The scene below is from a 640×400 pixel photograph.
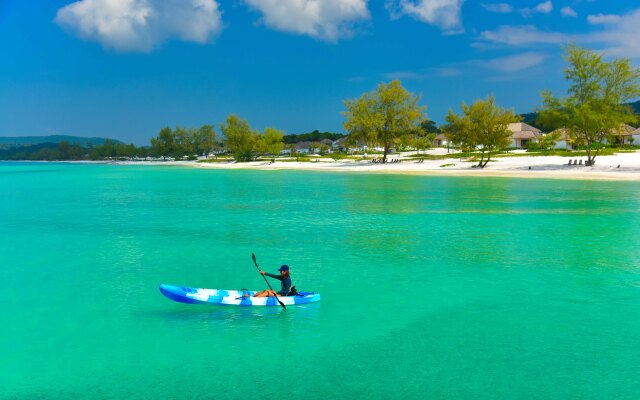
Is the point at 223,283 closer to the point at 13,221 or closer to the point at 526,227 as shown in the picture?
the point at 526,227

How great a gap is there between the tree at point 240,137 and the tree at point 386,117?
162 ft

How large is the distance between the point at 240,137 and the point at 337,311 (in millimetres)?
144451

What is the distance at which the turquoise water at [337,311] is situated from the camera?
12906 millimetres

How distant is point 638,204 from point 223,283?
1570 inches

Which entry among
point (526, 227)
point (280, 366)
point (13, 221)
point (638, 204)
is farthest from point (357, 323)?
point (638, 204)

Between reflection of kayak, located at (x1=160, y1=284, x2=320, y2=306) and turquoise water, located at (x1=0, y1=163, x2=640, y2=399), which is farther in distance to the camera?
reflection of kayak, located at (x1=160, y1=284, x2=320, y2=306)

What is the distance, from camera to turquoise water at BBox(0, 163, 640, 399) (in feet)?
42.3

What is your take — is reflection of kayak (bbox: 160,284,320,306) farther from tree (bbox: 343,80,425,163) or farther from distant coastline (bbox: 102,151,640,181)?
tree (bbox: 343,80,425,163)

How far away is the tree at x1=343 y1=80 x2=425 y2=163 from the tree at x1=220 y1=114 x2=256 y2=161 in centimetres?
4935

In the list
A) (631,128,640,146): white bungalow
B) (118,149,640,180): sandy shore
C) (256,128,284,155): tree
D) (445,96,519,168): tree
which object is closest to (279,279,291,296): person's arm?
(118,149,640,180): sandy shore

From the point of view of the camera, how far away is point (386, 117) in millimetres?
113625

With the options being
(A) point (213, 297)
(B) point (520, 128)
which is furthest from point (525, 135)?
(A) point (213, 297)

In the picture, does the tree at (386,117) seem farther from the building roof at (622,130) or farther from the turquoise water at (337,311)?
the turquoise water at (337,311)

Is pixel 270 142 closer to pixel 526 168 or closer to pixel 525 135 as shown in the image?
pixel 525 135
